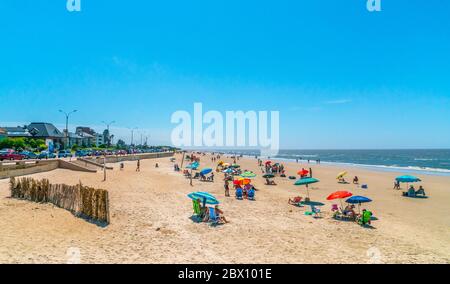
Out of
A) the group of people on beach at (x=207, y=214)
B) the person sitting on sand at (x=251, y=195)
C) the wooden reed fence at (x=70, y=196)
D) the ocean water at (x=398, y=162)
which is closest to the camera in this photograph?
the wooden reed fence at (x=70, y=196)

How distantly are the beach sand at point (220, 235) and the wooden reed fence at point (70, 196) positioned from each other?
1.51 ft

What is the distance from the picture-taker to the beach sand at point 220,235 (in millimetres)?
9281

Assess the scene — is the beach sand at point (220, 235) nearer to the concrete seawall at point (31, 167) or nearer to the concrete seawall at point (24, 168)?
the concrete seawall at point (24, 168)

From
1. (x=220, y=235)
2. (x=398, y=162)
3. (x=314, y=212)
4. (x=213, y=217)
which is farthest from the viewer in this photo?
(x=398, y=162)

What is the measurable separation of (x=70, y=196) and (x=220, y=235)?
752cm

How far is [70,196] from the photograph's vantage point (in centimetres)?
1400

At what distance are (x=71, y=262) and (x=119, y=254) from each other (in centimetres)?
136

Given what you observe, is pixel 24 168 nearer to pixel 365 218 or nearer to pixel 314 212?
pixel 314 212

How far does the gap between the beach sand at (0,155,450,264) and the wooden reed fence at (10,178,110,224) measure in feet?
1.51

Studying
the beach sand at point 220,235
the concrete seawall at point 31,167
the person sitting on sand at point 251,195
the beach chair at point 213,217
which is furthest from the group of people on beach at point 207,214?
the concrete seawall at point 31,167

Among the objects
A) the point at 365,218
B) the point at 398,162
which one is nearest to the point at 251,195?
the point at 365,218
